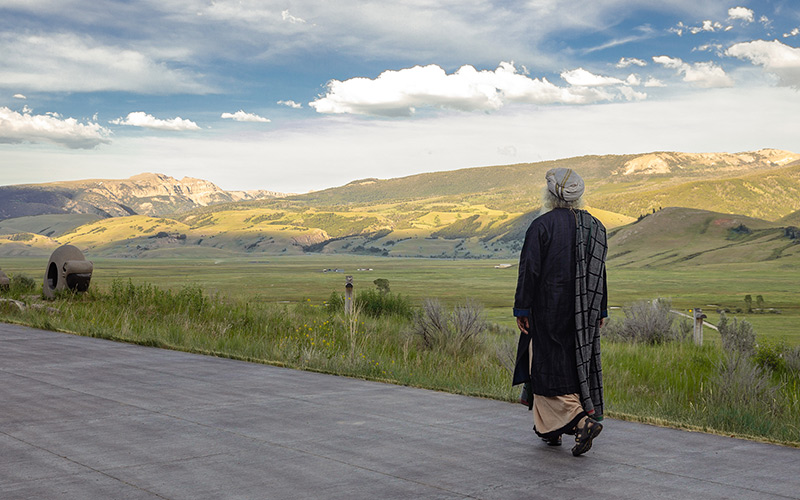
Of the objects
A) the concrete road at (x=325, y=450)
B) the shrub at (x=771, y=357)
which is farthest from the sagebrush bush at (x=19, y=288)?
the shrub at (x=771, y=357)

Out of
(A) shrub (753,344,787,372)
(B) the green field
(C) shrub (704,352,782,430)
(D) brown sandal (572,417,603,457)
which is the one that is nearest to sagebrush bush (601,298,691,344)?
(A) shrub (753,344,787,372)

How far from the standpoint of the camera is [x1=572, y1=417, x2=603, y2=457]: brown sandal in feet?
20.5

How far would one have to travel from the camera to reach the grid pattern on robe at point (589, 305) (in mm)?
6578

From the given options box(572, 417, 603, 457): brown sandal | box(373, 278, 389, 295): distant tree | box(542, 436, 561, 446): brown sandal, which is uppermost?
box(572, 417, 603, 457): brown sandal

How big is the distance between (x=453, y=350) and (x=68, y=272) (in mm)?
13553

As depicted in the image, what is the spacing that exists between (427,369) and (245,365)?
2.59 meters

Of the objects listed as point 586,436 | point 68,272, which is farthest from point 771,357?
point 68,272

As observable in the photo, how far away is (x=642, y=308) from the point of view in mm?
23234

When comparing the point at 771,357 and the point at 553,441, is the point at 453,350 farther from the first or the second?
the point at 553,441

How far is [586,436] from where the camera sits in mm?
6227

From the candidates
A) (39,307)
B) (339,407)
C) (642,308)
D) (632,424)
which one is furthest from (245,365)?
(642,308)

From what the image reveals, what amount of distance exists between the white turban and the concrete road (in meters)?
2.06

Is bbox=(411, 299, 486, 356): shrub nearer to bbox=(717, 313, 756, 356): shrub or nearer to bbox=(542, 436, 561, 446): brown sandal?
bbox=(717, 313, 756, 356): shrub

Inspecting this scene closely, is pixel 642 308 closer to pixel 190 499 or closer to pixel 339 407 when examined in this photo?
pixel 339 407
